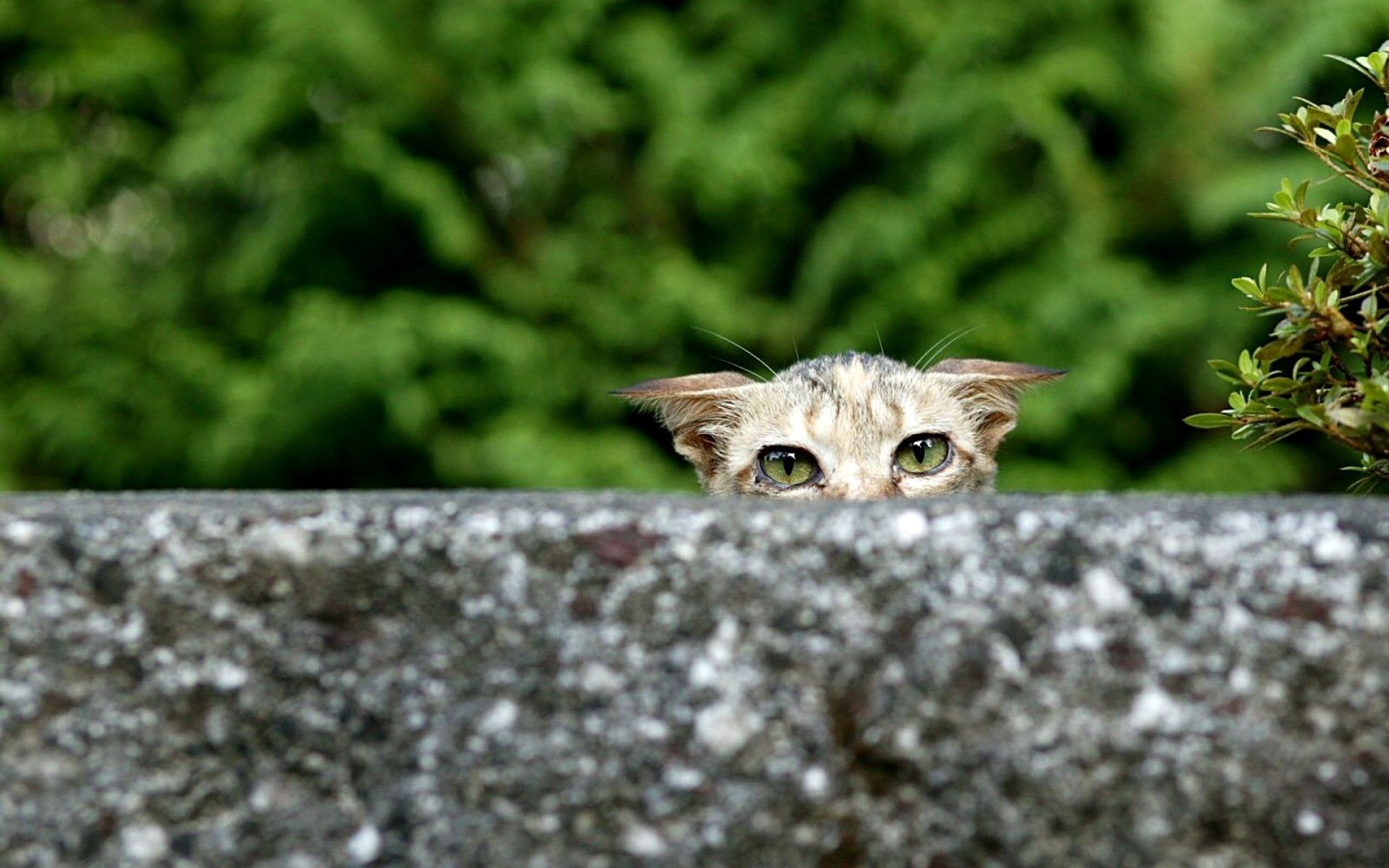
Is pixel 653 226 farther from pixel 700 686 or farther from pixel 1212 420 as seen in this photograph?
pixel 700 686

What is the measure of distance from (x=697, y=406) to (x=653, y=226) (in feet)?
6.93

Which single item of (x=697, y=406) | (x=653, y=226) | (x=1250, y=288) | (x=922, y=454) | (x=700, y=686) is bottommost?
(x=700, y=686)

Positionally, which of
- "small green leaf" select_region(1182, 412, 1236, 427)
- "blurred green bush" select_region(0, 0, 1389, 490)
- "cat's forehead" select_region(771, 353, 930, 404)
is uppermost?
"blurred green bush" select_region(0, 0, 1389, 490)

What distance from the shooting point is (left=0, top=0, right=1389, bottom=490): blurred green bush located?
4.41m

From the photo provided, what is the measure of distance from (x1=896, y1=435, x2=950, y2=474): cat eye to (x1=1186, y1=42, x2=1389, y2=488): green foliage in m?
1.10

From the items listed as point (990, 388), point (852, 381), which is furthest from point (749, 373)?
point (990, 388)

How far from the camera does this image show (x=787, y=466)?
267cm

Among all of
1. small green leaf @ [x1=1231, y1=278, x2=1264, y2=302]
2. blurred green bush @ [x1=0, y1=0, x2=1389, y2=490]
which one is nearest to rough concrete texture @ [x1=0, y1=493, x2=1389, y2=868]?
small green leaf @ [x1=1231, y1=278, x2=1264, y2=302]

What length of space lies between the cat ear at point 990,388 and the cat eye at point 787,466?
397 mm

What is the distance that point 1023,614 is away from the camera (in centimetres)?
116

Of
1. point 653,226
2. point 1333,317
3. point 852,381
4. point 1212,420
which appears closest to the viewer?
point 1333,317

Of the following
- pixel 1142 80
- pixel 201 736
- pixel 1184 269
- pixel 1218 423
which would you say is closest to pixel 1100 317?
pixel 1184 269

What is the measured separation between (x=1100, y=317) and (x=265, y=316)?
311cm

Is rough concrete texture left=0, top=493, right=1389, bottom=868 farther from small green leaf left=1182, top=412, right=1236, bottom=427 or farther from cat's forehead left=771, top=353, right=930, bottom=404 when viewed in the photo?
cat's forehead left=771, top=353, right=930, bottom=404
